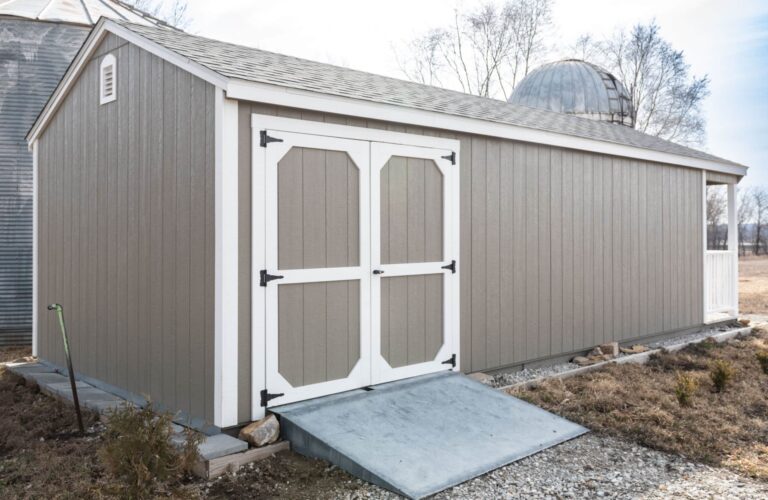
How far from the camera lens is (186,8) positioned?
61.8 ft

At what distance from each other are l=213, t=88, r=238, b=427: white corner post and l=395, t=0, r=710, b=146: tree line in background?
1957 cm

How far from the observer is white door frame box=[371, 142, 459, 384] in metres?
5.11

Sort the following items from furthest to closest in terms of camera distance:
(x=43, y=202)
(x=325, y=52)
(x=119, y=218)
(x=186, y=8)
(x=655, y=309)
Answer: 1. (x=325, y=52)
2. (x=186, y=8)
3. (x=655, y=309)
4. (x=43, y=202)
5. (x=119, y=218)

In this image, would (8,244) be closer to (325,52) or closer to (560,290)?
(560,290)

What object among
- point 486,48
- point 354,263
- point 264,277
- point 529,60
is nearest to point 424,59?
point 486,48

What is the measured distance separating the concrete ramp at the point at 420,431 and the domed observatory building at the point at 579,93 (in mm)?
9905

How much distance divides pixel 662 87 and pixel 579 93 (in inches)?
432

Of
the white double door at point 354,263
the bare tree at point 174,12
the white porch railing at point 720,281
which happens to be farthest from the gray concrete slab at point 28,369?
the bare tree at point 174,12

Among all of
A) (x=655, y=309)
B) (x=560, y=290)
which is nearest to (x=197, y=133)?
(x=560, y=290)

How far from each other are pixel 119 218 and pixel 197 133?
1.42m

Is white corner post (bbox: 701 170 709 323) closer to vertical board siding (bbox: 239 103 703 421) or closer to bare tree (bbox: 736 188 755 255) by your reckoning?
vertical board siding (bbox: 239 103 703 421)

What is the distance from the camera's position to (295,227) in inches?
182

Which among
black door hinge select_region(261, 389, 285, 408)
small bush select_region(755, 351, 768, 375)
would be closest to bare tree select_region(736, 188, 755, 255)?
small bush select_region(755, 351, 768, 375)

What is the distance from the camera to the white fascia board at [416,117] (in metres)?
4.36
